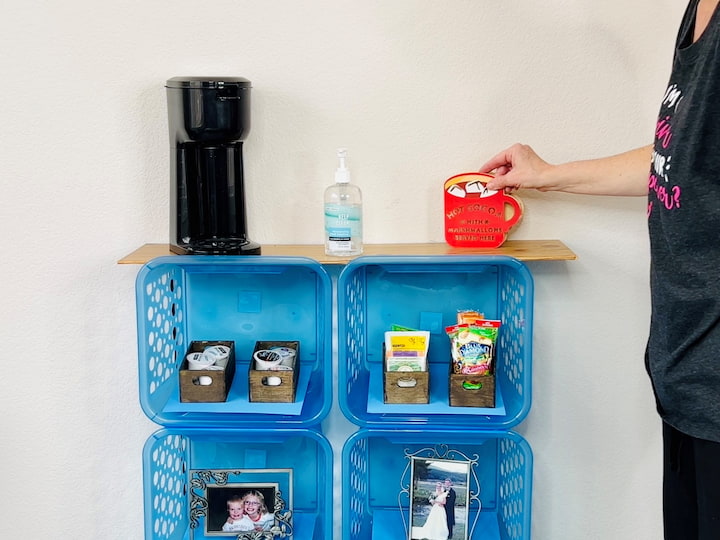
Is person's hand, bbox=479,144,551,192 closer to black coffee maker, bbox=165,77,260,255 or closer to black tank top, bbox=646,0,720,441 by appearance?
black tank top, bbox=646,0,720,441

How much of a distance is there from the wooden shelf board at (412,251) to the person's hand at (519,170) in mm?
118

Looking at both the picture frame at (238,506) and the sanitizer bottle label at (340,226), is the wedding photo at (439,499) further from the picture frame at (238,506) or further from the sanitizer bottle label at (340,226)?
the sanitizer bottle label at (340,226)

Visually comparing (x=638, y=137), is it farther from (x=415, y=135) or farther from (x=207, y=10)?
(x=207, y=10)

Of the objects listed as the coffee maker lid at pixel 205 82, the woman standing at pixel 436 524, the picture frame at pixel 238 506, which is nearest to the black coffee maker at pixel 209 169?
the coffee maker lid at pixel 205 82

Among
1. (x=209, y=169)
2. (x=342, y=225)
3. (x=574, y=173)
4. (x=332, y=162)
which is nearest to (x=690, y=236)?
(x=574, y=173)

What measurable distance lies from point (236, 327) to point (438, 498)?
Result: 54 centimetres

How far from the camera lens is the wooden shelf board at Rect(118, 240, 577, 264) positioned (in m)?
1.56

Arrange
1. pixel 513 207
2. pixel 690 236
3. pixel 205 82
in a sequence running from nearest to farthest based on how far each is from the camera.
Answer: pixel 690 236 → pixel 205 82 → pixel 513 207

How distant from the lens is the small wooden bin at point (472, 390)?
154cm

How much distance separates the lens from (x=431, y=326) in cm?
176

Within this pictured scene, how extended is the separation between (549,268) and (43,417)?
112 centimetres

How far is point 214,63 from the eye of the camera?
5.50 ft

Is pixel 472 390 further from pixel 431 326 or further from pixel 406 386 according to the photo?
pixel 431 326

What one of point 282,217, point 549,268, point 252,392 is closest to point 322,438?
point 252,392
